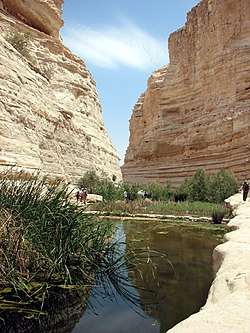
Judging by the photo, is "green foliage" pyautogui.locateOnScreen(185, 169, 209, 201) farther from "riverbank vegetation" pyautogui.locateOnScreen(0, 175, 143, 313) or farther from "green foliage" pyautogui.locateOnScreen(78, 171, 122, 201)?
"riverbank vegetation" pyautogui.locateOnScreen(0, 175, 143, 313)

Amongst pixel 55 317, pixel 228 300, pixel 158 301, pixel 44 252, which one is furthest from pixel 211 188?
pixel 228 300

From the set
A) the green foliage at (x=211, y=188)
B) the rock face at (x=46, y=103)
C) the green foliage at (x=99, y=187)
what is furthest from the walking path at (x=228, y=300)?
the green foliage at (x=211, y=188)

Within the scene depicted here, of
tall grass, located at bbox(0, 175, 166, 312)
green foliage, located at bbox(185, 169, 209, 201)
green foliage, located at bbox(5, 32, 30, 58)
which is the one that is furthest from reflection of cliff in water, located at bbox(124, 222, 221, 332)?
green foliage, located at bbox(5, 32, 30, 58)

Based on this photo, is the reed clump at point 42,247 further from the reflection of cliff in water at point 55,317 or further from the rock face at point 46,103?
the rock face at point 46,103

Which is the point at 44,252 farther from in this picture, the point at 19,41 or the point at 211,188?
the point at 19,41

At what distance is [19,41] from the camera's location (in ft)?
76.0

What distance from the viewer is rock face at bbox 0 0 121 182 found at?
15773mm

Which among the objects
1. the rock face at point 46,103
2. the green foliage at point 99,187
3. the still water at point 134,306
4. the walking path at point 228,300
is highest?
the rock face at point 46,103

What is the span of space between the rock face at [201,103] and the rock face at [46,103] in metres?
8.09

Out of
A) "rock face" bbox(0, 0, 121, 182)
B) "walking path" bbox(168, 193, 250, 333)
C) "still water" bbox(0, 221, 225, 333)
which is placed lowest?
"still water" bbox(0, 221, 225, 333)

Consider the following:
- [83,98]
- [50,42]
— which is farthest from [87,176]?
[50,42]

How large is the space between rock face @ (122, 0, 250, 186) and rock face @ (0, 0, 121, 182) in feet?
26.5

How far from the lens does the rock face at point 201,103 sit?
30.3 meters

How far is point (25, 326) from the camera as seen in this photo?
2859 millimetres
